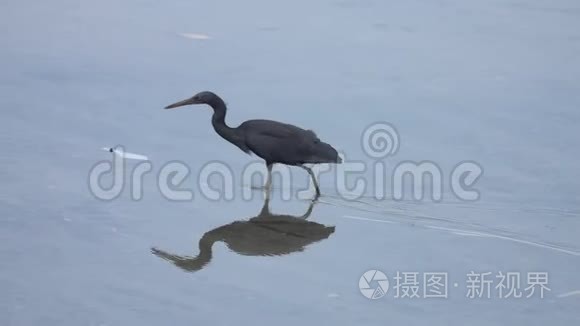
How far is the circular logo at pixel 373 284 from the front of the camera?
262 inches

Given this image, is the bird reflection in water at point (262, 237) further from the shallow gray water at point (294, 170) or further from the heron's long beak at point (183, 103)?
the heron's long beak at point (183, 103)

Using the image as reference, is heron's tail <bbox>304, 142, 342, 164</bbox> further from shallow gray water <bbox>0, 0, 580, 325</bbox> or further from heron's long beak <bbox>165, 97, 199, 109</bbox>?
heron's long beak <bbox>165, 97, 199, 109</bbox>

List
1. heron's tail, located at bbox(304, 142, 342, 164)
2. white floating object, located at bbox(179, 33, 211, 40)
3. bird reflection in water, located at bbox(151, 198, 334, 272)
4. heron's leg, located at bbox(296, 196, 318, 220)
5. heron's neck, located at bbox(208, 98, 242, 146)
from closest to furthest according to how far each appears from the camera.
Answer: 1. bird reflection in water, located at bbox(151, 198, 334, 272)
2. heron's leg, located at bbox(296, 196, 318, 220)
3. heron's tail, located at bbox(304, 142, 342, 164)
4. heron's neck, located at bbox(208, 98, 242, 146)
5. white floating object, located at bbox(179, 33, 211, 40)

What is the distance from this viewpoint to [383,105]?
9.76 metres

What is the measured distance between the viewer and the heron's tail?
8.23m

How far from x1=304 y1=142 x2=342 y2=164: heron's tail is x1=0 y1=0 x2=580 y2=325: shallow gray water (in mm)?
219

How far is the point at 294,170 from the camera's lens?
29.0 feet

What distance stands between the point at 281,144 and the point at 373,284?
5.95 feet

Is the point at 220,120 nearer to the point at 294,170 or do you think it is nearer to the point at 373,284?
the point at 294,170

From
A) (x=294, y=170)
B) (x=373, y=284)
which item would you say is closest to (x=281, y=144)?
(x=294, y=170)

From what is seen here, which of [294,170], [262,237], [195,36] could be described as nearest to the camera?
[262,237]

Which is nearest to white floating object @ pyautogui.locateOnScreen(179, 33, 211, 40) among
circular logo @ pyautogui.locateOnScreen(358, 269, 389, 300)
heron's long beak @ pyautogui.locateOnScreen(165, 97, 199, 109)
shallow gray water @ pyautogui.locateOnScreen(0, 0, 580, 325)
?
shallow gray water @ pyautogui.locateOnScreen(0, 0, 580, 325)

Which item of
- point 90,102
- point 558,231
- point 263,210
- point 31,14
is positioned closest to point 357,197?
point 263,210

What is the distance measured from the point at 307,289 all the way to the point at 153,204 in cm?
159
